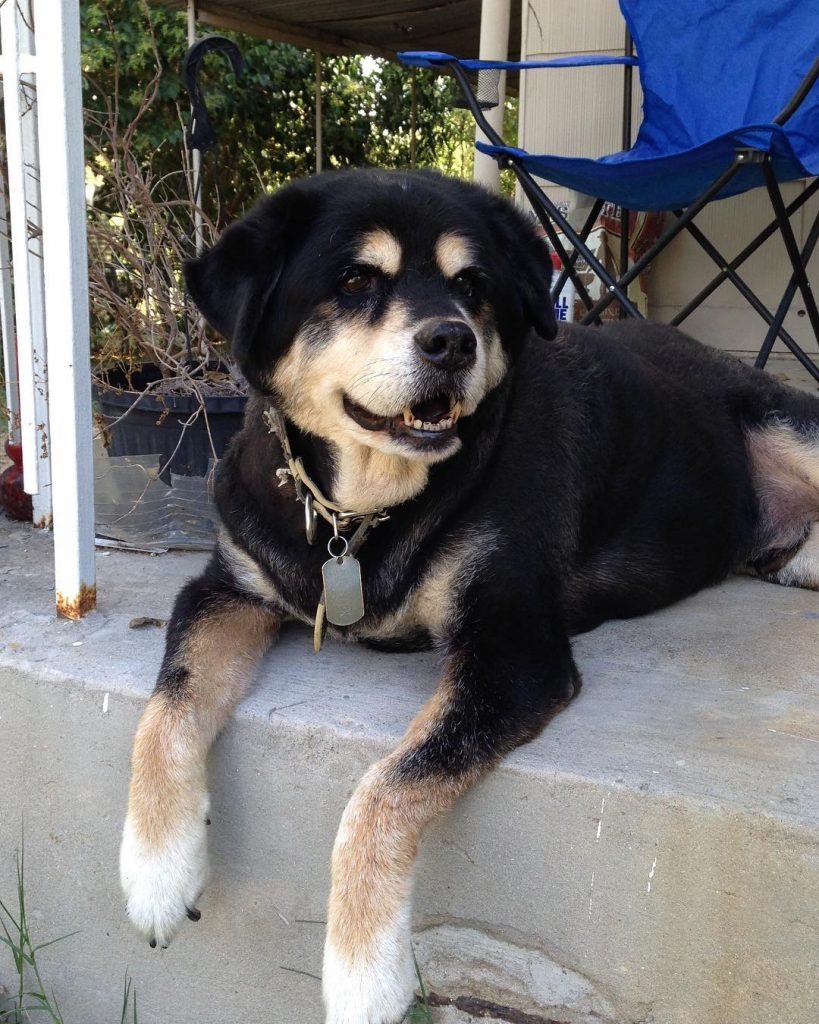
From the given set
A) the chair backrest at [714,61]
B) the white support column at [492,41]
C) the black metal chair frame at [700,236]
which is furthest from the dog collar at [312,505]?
the white support column at [492,41]

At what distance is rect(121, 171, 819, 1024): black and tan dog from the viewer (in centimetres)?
187

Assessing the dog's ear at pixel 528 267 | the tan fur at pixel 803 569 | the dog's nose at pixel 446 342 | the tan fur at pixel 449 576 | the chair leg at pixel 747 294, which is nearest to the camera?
the dog's nose at pixel 446 342

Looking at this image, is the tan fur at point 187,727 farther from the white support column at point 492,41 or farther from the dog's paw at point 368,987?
the white support column at point 492,41

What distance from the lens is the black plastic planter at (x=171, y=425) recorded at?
10.8 feet

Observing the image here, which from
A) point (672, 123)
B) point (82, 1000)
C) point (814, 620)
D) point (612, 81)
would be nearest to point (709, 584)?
point (814, 620)

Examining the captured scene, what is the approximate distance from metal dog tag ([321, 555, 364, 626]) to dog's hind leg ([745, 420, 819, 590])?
57.8 inches

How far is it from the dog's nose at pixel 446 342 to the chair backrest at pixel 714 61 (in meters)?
3.00

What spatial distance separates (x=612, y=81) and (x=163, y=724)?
14.0 ft

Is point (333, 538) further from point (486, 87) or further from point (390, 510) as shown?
point (486, 87)

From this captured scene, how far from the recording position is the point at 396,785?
1.83m

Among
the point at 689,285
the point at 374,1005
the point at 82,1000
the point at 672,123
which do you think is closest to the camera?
the point at 374,1005

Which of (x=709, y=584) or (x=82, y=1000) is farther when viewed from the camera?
(x=709, y=584)

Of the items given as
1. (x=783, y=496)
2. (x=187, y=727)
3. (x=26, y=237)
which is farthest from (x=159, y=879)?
(x=783, y=496)

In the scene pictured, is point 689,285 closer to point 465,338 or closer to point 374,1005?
point 465,338
